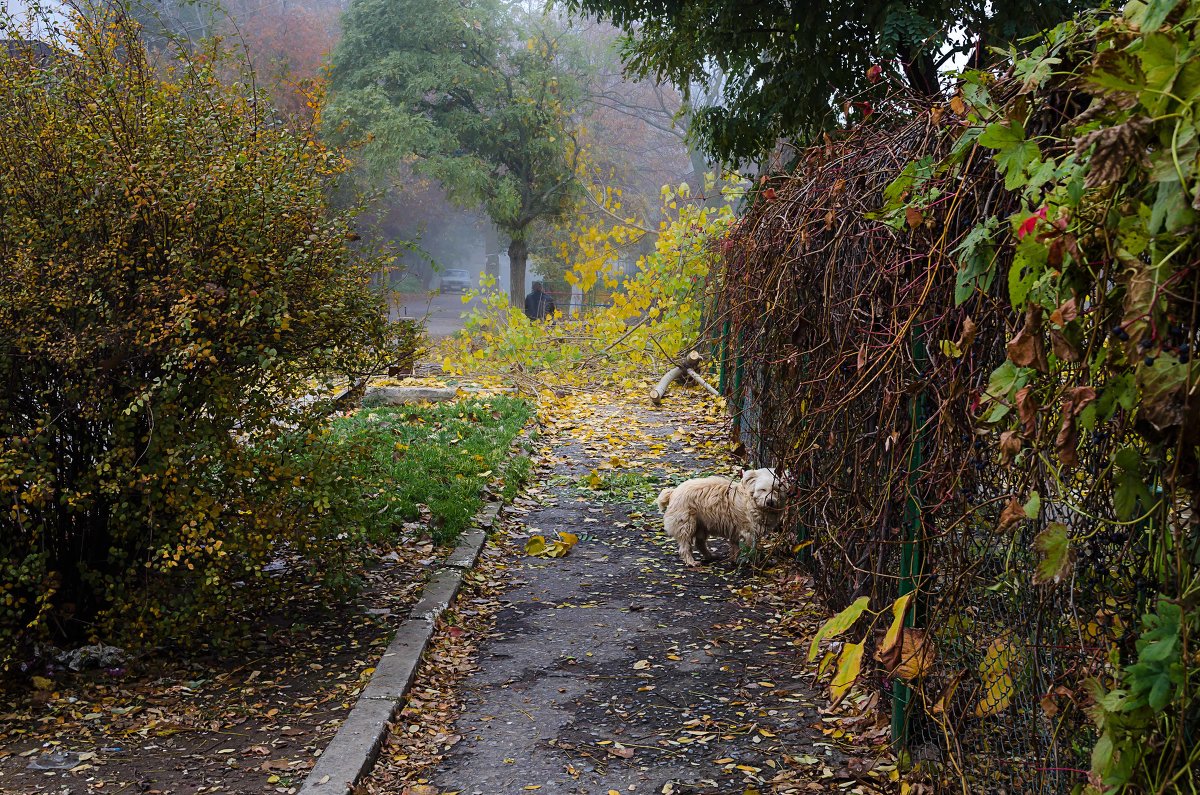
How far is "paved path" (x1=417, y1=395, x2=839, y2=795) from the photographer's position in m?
4.04

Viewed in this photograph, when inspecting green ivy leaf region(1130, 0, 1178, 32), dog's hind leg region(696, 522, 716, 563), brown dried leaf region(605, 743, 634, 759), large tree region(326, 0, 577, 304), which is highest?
large tree region(326, 0, 577, 304)

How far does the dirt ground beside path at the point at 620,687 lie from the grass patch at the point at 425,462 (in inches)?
23.4

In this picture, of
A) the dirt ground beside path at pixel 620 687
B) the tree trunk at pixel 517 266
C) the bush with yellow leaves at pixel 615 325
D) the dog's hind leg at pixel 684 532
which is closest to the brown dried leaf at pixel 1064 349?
the dirt ground beside path at pixel 620 687

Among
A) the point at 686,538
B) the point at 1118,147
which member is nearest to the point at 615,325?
the point at 686,538

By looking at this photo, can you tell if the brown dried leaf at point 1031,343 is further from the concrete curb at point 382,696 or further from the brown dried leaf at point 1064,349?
the concrete curb at point 382,696

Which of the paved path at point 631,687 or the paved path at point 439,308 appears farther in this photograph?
the paved path at point 439,308

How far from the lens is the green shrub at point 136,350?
454 cm

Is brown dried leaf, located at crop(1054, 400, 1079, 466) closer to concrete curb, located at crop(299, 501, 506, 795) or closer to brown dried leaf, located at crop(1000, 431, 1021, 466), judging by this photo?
brown dried leaf, located at crop(1000, 431, 1021, 466)

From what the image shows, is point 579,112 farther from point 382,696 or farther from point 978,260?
point 978,260

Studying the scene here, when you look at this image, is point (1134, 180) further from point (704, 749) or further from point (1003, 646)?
point (704, 749)

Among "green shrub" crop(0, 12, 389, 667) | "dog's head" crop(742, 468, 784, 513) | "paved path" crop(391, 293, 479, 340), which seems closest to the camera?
"green shrub" crop(0, 12, 389, 667)

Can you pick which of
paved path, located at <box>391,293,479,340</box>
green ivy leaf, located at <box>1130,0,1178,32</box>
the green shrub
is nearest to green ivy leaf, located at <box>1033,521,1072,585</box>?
green ivy leaf, located at <box>1130,0,1178,32</box>

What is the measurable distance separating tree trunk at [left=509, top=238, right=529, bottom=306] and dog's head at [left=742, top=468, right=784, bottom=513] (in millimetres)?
24814

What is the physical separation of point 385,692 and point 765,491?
2779 millimetres
